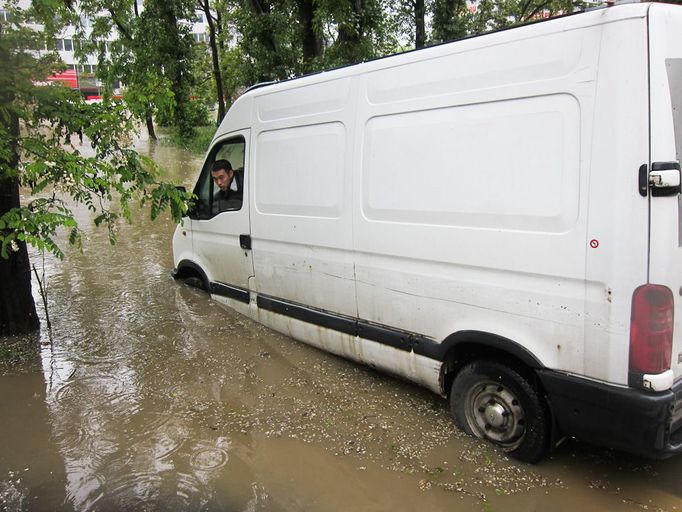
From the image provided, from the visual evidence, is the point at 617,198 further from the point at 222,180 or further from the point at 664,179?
the point at 222,180

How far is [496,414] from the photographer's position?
3.36 m

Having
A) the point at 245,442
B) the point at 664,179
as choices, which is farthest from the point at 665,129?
the point at 245,442

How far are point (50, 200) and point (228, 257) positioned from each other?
1.71 m

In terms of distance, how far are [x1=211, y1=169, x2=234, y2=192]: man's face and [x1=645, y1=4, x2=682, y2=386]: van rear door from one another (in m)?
3.74

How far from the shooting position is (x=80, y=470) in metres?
3.34

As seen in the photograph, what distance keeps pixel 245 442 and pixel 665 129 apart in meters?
2.98

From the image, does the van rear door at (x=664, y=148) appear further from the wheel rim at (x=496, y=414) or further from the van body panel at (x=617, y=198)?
the wheel rim at (x=496, y=414)

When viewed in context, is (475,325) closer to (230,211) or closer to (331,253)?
(331,253)

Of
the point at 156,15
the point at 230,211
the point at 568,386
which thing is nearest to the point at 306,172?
the point at 230,211

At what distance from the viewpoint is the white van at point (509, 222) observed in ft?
8.57

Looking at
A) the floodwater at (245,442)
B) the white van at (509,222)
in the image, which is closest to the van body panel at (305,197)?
the white van at (509,222)

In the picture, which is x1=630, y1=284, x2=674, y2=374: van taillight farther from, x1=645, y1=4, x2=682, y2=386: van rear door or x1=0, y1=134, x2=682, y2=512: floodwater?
x1=0, y1=134, x2=682, y2=512: floodwater

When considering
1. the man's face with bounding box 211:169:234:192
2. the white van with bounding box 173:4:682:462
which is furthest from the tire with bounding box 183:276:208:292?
the white van with bounding box 173:4:682:462

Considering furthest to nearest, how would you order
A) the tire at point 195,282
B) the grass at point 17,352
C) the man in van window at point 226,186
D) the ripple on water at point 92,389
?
the tire at point 195,282 → the man in van window at point 226,186 → the grass at point 17,352 → the ripple on water at point 92,389
